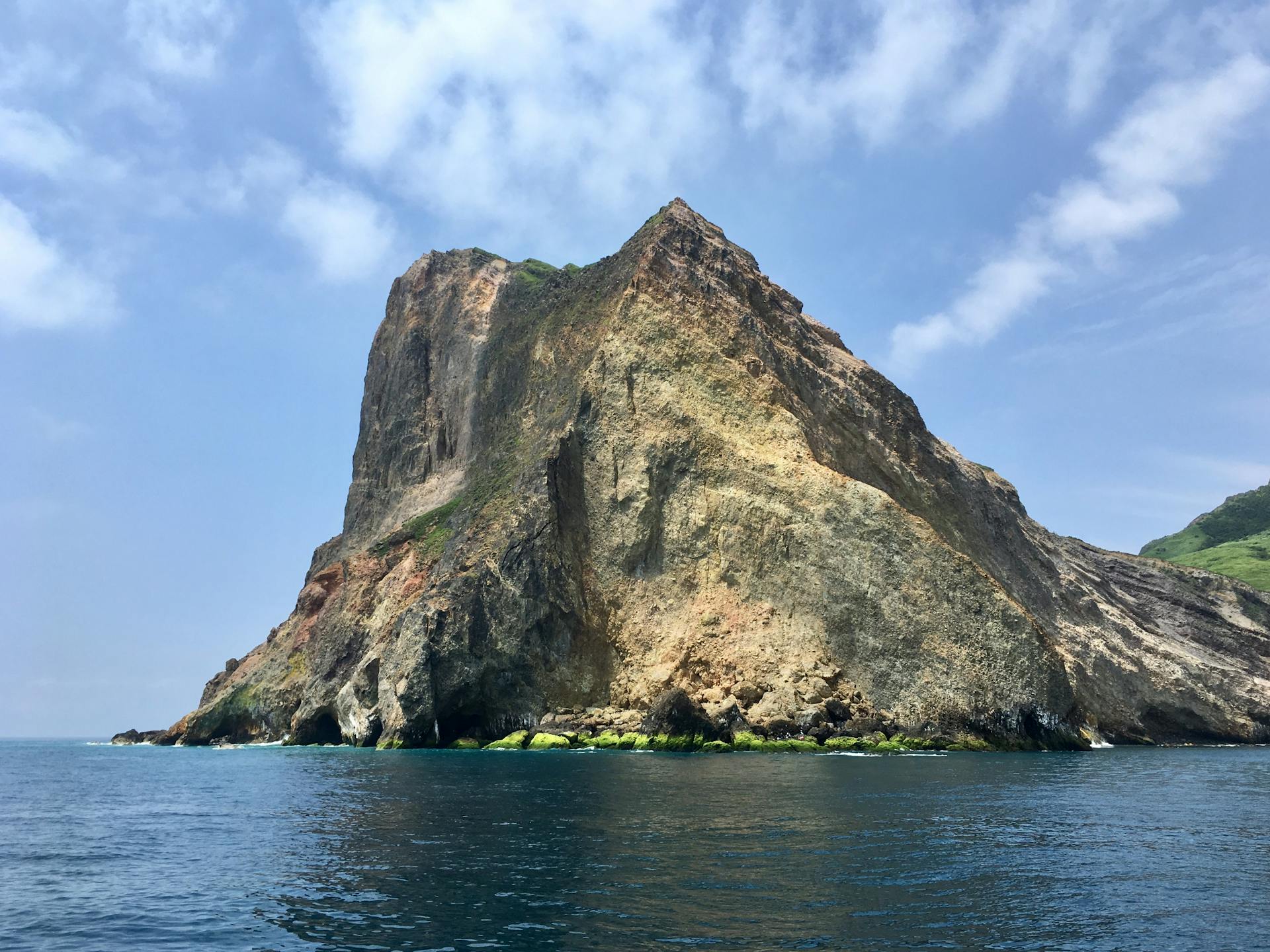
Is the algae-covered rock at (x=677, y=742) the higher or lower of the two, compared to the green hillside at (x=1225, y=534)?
lower

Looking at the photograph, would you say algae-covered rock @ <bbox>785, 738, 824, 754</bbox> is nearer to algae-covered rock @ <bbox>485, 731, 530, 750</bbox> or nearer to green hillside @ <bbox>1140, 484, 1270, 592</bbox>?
algae-covered rock @ <bbox>485, 731, 530, 750</bbox>

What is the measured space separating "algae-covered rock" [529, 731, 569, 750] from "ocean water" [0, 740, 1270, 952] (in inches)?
1006

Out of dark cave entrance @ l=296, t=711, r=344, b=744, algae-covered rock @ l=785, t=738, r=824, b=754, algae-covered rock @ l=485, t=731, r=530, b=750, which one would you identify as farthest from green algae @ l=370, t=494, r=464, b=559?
algae-covered rock @ l=785, t=738, r=824, b=754

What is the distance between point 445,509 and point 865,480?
4350 cm

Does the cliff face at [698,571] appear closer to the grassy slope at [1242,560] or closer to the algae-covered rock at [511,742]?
the algae-covered rock at [511,742]

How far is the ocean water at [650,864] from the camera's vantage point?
55.3ft

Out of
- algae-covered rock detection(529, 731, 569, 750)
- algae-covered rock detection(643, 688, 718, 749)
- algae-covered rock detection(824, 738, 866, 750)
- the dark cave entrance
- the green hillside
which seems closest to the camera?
algae-covered rock detection(824, 738, 866, 750)

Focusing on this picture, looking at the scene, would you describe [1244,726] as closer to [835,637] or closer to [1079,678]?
[1079,678]

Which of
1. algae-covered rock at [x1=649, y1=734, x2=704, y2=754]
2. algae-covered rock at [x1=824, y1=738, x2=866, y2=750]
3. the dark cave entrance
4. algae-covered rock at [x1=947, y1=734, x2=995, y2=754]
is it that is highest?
the dark cave entrance

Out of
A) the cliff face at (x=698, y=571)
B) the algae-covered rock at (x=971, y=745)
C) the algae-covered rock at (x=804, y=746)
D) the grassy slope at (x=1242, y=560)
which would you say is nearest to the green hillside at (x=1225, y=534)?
the grassy slope at (x=1242, y=560)

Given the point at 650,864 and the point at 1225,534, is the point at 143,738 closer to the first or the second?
the point at 650,864

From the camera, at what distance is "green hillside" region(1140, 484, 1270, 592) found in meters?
155

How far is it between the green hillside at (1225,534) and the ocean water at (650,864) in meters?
131

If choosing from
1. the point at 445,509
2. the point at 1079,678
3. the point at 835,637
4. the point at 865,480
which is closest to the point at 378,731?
the point at 445,509
